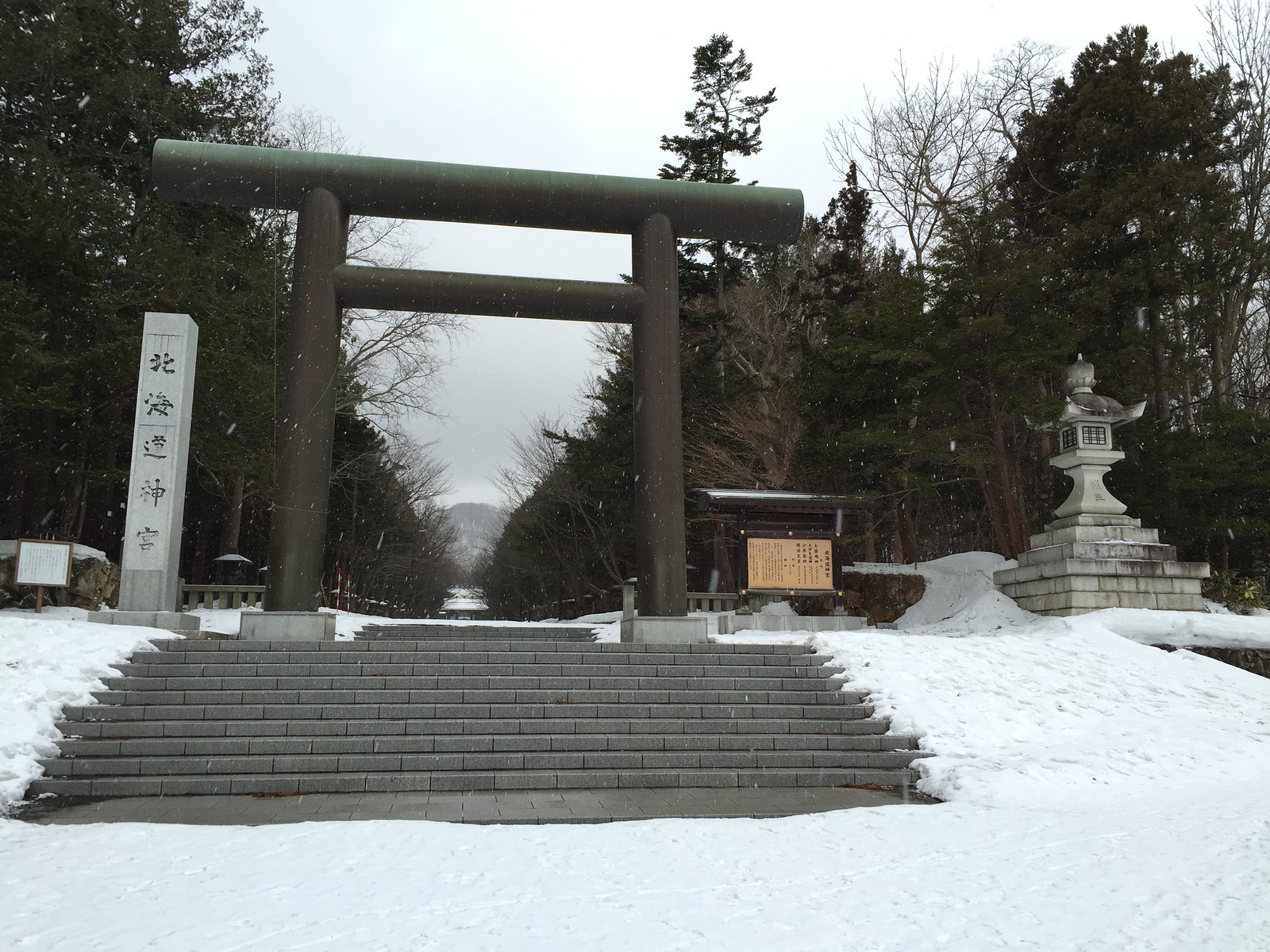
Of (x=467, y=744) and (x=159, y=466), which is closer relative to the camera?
(x=467, y=744)

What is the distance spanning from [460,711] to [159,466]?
592 centimetres

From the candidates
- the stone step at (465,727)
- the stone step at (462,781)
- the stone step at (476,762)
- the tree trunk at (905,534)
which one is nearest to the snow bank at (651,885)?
the stone step at (462,781)

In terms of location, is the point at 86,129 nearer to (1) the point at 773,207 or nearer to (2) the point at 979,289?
(1) the point at 773,207

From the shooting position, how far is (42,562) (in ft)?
41.1

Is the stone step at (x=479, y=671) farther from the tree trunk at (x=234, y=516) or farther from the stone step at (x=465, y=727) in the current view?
the tree trunk at (x=234, y=516)

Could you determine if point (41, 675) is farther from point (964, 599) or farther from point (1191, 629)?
point (964, 599)

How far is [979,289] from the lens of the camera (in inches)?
627

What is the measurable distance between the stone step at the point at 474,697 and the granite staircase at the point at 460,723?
2 centimetres

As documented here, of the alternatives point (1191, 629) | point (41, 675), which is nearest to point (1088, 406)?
point (1191, 629)

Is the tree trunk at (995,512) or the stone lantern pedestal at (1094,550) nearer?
the stone lantern pedestal at (1094,550)

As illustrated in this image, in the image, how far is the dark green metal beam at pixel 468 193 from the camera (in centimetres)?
1037

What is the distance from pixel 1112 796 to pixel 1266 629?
7.09 meters

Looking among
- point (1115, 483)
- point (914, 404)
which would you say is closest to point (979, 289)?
point (914, 404)

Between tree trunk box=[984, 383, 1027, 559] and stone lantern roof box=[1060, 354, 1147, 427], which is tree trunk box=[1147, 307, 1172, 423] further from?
stone lantern roof box=[1060, 354, 1147, 427]
